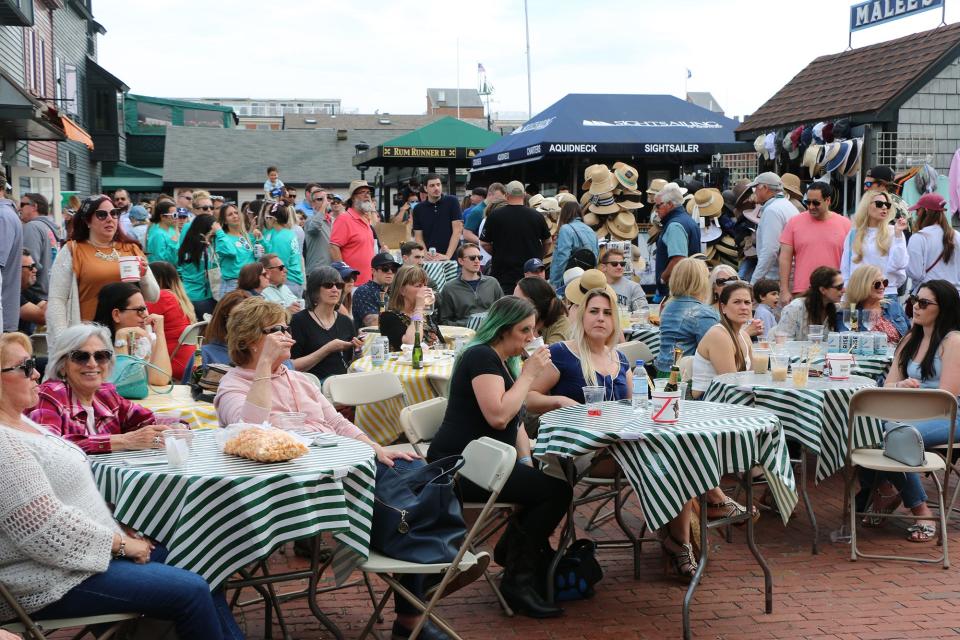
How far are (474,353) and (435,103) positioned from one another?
105m

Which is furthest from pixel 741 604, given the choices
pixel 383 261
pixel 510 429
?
pixel 383 261

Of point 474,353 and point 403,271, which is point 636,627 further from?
point 403,271

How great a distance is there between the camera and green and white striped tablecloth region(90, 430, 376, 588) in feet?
12.1

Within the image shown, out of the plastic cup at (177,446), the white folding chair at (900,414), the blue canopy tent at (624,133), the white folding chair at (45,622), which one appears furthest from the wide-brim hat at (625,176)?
the white folding chair at (45,622)

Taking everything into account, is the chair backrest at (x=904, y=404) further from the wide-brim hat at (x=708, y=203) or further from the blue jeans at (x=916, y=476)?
the wide-brim hat at (x=708, y=203)

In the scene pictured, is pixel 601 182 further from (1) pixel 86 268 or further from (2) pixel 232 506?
(2) pixel 232 506

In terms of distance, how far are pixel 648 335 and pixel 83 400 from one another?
5.44m

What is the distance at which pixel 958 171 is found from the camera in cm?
1213

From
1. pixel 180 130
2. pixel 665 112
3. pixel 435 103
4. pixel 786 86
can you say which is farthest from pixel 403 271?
pixel 435 103

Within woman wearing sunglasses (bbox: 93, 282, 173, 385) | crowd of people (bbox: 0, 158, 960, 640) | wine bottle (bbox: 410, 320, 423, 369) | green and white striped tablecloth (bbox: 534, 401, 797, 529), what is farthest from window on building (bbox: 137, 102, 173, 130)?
green and white striped tablecloth (bbox: 534, 401, 797, 529)

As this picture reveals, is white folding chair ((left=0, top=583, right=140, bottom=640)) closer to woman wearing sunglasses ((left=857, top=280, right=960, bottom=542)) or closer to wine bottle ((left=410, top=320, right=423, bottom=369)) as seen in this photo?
wine bottle ((left=410, top=320, right=423, bottom=369))

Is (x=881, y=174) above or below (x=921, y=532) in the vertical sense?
above

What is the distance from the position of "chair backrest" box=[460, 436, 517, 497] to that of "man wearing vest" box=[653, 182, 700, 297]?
6.03 m

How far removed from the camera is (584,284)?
8211 millimetres
